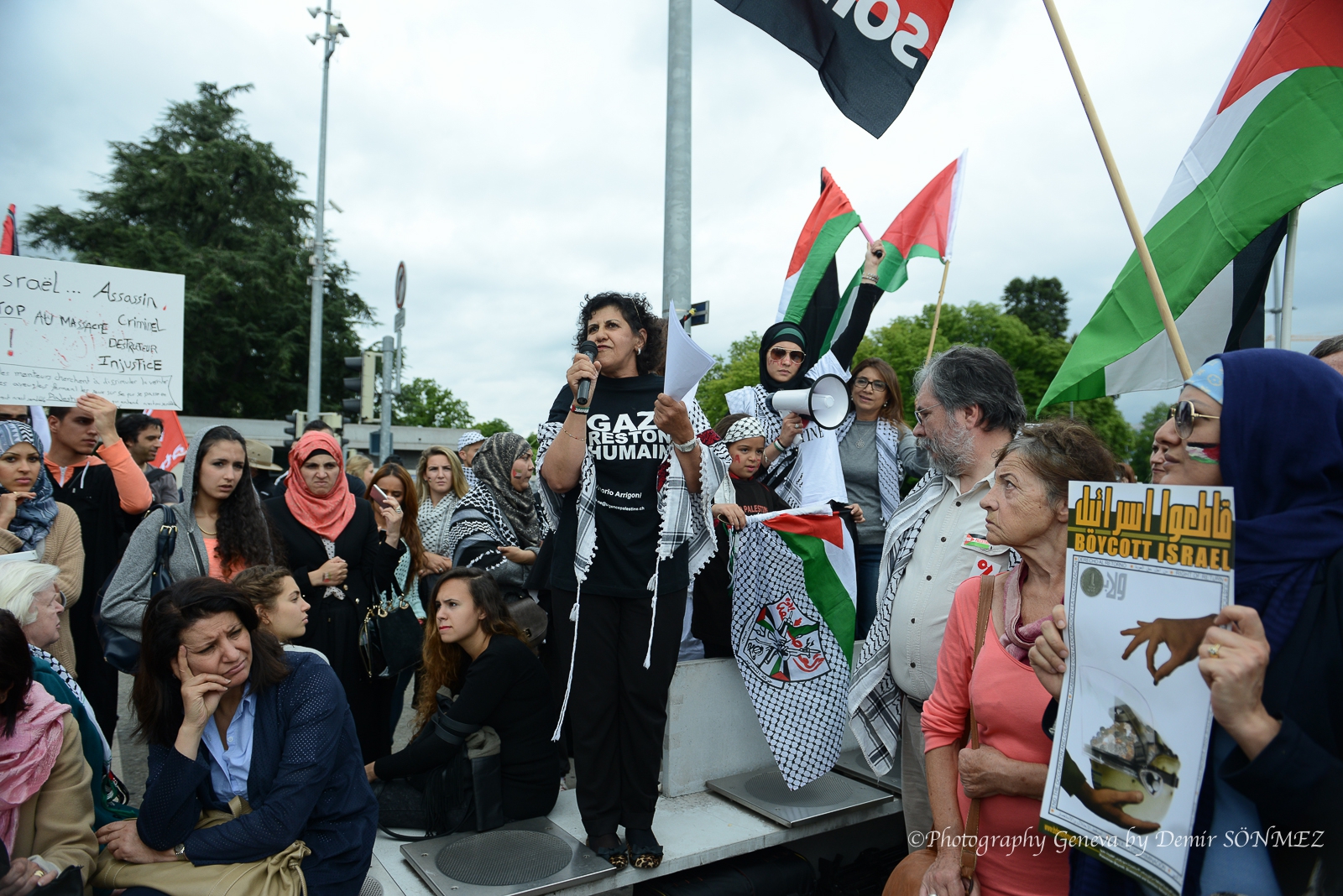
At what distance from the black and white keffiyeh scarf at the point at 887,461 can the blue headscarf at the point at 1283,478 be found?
3128 millimetres

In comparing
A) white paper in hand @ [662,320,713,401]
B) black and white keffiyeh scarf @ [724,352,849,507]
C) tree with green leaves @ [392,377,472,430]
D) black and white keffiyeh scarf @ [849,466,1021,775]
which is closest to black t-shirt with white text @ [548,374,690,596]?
white paper in hand @ [662,320,713,401]

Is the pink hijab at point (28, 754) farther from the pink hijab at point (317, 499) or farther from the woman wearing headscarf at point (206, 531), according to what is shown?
the pink hijab at point (317, 499)

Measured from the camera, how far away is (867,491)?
4.56 metres

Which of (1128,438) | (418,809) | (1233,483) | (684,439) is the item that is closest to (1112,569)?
(1233,483)

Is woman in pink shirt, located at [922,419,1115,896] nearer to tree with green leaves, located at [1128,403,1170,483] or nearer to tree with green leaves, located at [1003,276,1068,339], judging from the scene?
tree with green leaves, located at [1128,403,1170,483]

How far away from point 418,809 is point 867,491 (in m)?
2.71

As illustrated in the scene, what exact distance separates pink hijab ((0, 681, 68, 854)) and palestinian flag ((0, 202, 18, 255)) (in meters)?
3.04

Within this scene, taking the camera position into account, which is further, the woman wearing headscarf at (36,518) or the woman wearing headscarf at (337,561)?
the woman wearing headscarf at (337,561)

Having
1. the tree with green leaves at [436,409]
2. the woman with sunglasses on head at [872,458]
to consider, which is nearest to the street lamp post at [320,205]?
the woman with sunglasses on head at [872,458]

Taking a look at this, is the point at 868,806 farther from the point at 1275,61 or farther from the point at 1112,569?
the point at 1275,61

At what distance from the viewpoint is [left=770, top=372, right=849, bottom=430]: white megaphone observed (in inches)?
147

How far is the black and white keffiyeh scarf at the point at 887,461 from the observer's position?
454 centimetres

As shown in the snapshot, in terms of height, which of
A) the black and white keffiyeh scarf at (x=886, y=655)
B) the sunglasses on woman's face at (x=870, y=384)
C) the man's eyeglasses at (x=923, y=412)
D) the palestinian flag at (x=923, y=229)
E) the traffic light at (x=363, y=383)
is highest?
the palestinian flag at (x=923, y=229)

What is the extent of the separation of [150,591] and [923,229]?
452 cm
